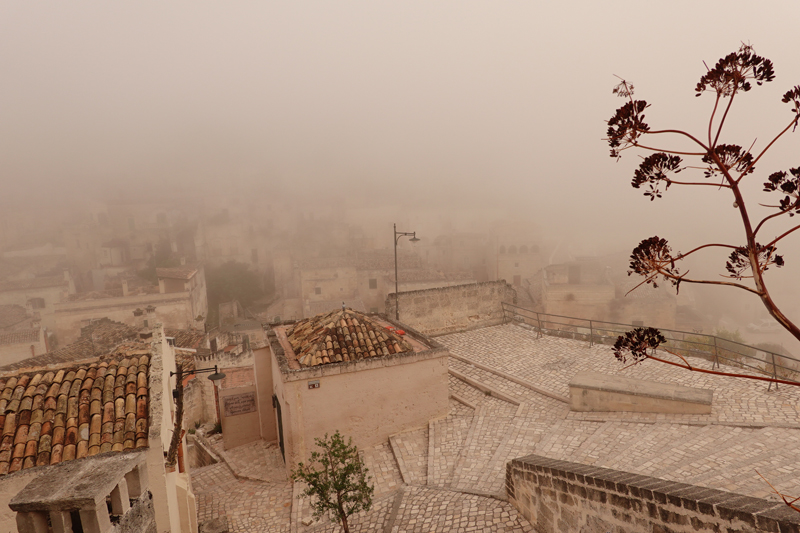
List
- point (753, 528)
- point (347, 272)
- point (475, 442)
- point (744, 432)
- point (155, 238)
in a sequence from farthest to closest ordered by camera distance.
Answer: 1. point (155, 238)
2. point (347, 272)
3. point (475, 442)
4. point (744, 432)
5. point (753, 528)

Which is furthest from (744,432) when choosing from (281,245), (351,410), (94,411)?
(281,245)

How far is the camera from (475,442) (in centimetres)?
990

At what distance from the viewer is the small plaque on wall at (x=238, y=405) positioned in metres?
13.3

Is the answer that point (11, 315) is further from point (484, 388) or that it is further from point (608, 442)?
point (608, 442)

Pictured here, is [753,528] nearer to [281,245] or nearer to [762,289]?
[762,289]

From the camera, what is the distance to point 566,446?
8766 millimetres

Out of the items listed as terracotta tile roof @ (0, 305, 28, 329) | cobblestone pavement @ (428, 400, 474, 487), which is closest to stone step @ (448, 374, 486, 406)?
cobblestone pavement @ (428, 400, 474, 487)

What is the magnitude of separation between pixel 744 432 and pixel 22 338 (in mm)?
39650

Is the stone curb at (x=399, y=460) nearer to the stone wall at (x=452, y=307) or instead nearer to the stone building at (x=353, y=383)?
the stone building at (x=353, y=383)

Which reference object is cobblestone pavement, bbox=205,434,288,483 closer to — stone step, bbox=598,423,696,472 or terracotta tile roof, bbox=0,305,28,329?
stone step, bbox=598,423,696,472

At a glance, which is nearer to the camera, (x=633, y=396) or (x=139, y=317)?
(x=633, y=396)

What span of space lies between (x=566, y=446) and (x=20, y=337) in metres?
37.0

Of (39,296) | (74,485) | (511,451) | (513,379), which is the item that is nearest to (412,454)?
(511,451)

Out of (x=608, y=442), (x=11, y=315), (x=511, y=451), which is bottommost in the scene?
(x=11, y=315)
